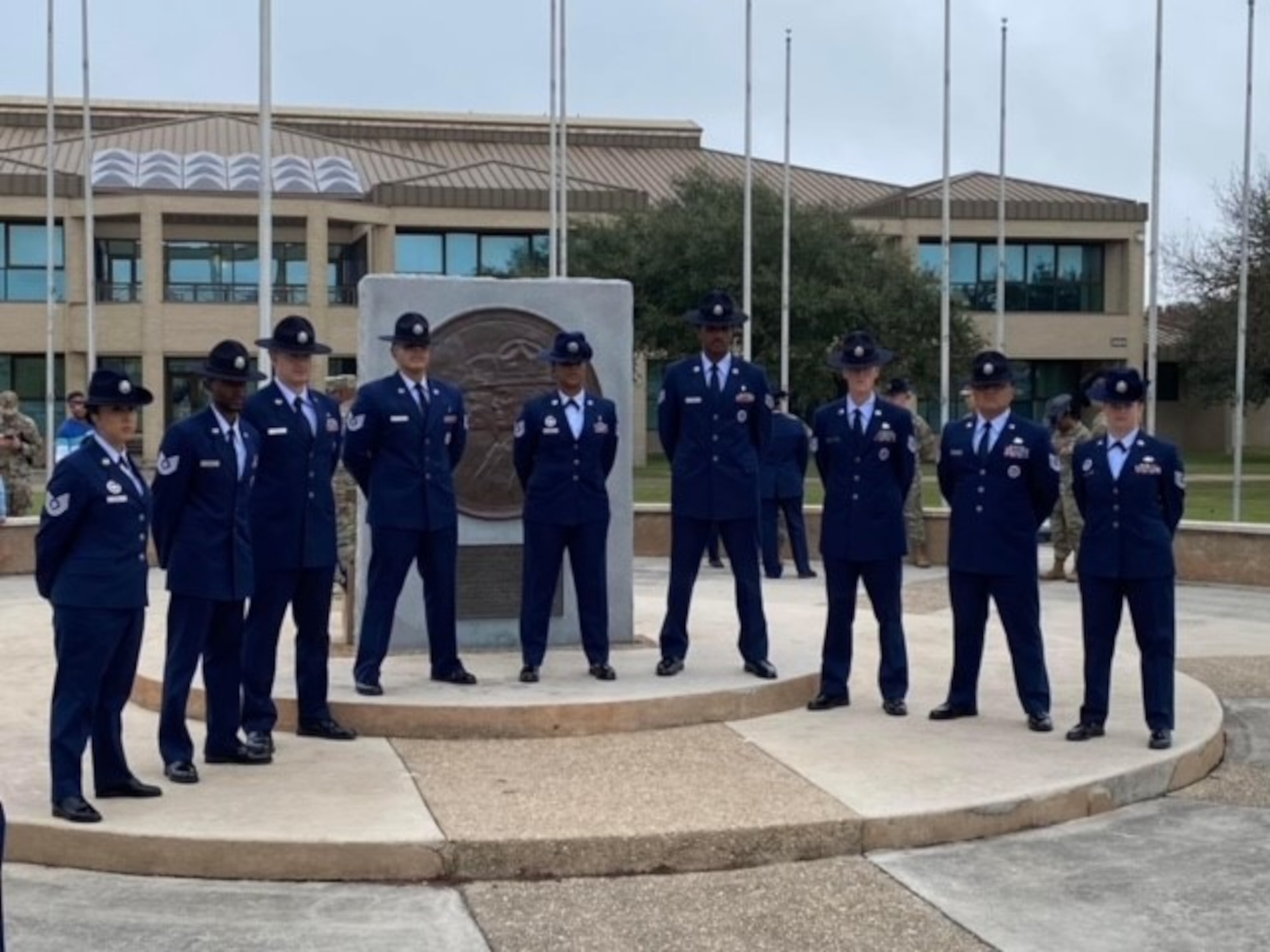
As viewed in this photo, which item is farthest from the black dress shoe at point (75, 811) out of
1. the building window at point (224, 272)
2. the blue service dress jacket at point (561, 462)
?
the building window at point (224, 272)

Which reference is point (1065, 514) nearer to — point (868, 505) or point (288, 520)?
point (868, 505)

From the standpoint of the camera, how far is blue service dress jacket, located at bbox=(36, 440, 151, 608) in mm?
7047

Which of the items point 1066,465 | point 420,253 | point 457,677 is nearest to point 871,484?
point 457,677

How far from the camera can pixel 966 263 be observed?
177 ft

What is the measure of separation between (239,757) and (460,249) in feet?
142

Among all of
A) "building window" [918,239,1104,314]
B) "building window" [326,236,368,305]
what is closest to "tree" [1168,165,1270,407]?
"building window" [918,239,1104,314]

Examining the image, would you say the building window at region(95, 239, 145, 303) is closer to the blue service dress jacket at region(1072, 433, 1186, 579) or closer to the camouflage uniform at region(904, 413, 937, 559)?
the camouflage uniform at region(904, 413, 937, 559)

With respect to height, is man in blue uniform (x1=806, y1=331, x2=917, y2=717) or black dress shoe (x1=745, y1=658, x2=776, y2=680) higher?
man in blue uniform (x1=806, y1=331, x2=917, y2=717)

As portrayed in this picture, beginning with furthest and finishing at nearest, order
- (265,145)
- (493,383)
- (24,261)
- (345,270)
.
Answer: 1. (345,270)
2. (24,261)
3. (265,145)
4. (493,383)

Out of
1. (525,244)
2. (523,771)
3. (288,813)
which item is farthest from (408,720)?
(525,244)

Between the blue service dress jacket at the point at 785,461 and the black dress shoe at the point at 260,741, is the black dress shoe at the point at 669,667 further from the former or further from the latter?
the blue service dress jacket at the point at 785,461

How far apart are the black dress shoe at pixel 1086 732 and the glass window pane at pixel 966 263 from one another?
46.0 metres

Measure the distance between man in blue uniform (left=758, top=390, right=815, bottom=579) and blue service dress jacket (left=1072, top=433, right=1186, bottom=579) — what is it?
26.9 ft

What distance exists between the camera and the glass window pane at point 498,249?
50.3m
